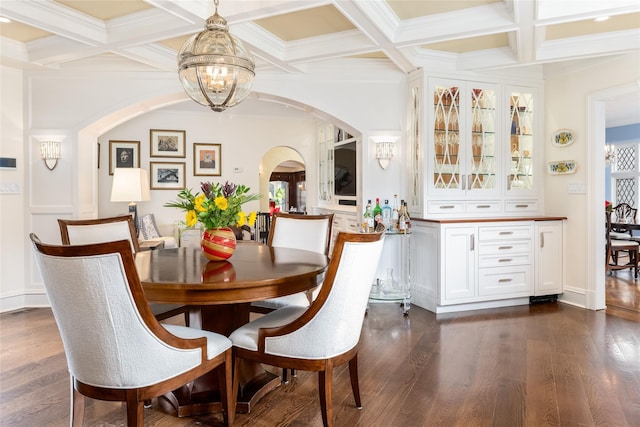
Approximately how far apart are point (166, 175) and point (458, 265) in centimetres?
502

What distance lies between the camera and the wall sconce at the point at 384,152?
4.59m

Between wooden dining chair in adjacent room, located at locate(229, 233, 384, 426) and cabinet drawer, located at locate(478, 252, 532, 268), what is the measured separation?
102 inches

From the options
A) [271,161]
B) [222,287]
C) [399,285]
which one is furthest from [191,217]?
[271,161]

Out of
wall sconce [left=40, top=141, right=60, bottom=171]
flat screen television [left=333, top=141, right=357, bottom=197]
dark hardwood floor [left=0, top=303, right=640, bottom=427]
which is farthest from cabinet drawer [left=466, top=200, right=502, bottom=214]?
wall sconce [left=40, top=141, right=60, bottom=171]

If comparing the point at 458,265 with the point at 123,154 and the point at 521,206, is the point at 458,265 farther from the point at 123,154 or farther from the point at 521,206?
the point at 123,154

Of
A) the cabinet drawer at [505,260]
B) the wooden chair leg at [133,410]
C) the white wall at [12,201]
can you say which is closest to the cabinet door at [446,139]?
the cabinet drawer at [505,260]

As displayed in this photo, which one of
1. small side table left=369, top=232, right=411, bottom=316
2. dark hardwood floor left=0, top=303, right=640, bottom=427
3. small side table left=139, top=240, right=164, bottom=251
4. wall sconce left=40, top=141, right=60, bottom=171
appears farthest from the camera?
small side table left=139, top=240, right=164, bottom=251

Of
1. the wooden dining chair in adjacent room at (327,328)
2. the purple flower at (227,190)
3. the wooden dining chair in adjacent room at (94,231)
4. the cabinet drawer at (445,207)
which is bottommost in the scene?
the wooden dining chair in adjacent room at (327,328)

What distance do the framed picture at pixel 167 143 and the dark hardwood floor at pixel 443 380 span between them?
3770 mm

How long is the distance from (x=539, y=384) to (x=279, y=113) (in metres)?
6.06

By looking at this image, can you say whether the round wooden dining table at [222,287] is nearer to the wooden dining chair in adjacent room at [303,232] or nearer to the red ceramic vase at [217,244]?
the red ceramic vase at [217,244]

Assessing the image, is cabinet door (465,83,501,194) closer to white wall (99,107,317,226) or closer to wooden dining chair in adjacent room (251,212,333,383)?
wooden dining chair in adjacent room (251,212,333,383)

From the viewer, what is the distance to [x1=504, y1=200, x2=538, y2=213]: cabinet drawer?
465 centimetres

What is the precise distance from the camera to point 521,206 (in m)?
4.71
